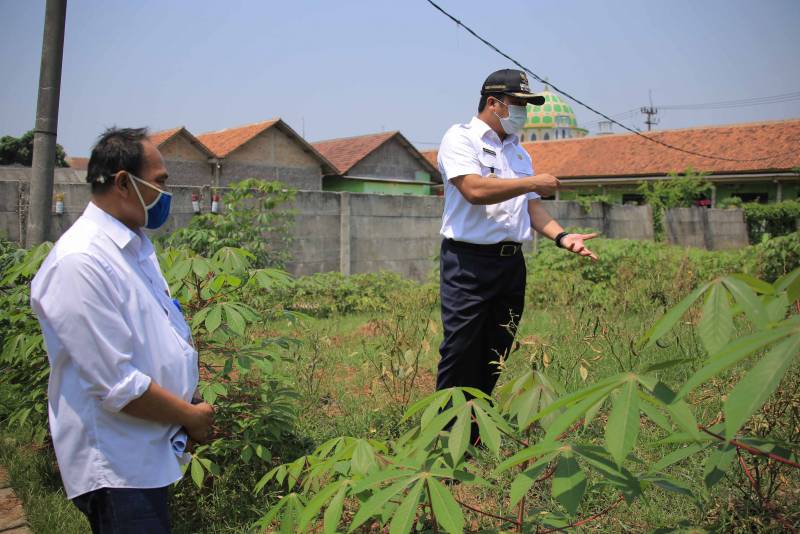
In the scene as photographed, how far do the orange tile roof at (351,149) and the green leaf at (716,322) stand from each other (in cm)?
2246

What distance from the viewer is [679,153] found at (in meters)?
23.1

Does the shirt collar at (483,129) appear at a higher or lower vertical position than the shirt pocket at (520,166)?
higher

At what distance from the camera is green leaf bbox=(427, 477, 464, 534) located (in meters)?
1.20

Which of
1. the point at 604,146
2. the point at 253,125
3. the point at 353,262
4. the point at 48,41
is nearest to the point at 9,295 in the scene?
the point at 48,41

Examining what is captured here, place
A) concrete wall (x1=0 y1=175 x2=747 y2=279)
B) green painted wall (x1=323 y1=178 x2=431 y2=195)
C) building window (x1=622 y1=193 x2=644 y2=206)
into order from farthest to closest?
green painted wall (x1=323 y1=178 x2=431 y2=195)
building window (x1=622 y1=193 x2=644 y2=206)
concrete wall (x1=0 y1=175 x2=747 y2=279)

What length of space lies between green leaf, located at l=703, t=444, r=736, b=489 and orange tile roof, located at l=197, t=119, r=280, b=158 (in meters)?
19.5

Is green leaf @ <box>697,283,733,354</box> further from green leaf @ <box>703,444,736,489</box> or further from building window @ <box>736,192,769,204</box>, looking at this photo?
building window @ <box>736,192,769,204</box>

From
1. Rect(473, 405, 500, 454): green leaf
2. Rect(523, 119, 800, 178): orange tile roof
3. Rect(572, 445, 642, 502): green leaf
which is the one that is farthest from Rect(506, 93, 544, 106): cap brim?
Rect(523, 119, 800, 178): orange tile roof

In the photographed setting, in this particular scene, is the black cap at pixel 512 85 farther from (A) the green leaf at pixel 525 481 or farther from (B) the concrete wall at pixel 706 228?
(B) the concrete wall at pixel 706 228

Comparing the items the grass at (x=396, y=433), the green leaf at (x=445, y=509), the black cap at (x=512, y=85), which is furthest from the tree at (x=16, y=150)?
the green leaf at (x=445, y=509)

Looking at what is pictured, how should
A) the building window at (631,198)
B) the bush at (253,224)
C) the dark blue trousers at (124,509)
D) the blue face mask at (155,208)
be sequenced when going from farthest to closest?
the building window at (631,198) < the bush at (253,224) < the blue face mask at (155,208) < the dark blue trousers at (124,509)

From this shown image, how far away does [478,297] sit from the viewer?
2863mm

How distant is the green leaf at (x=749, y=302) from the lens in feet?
3.14

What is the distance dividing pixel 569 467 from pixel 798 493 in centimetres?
133
